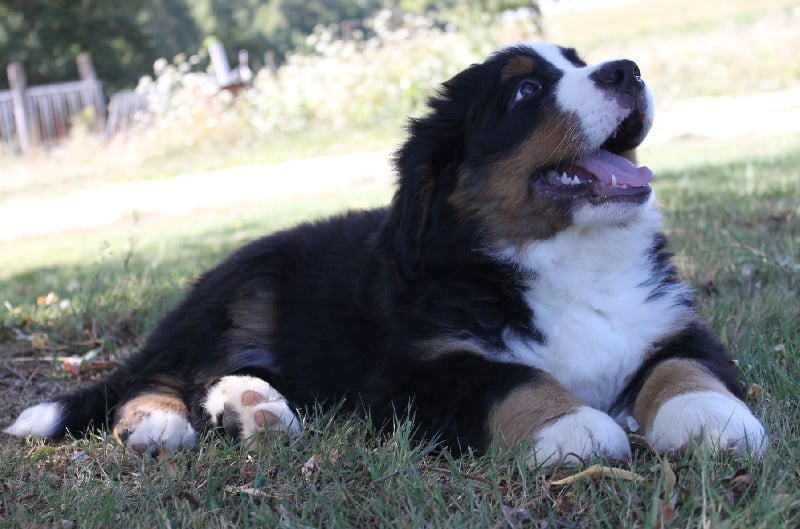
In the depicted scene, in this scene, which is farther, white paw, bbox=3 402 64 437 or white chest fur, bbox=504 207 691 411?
white paw, bbox=3 402 64 437

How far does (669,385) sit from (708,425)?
26 cm

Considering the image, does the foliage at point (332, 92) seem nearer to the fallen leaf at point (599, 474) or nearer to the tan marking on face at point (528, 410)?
the tan marking on face at point (528, 410)

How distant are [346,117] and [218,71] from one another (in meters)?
6.64

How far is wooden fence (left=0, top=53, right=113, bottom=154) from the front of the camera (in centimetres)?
1905

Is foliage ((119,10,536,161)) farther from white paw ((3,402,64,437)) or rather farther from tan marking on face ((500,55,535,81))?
white paw ((3,402,64,437))

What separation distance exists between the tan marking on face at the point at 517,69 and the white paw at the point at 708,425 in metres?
1.25

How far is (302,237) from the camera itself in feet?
11.9

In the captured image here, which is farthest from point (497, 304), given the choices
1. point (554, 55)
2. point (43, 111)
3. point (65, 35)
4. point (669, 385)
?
point (65, 35)

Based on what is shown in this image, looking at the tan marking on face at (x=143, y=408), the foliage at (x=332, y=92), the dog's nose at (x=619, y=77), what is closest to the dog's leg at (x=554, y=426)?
the dog's nose at (x=619, y=77)

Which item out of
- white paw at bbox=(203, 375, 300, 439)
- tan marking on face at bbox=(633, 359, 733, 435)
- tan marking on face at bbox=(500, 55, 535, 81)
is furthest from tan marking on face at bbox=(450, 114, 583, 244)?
white paw at bbox=(203, 375, 300, 439)

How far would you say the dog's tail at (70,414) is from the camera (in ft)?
9.77

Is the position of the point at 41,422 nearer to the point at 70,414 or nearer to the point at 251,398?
the point at 70,414

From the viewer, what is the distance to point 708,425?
222cm

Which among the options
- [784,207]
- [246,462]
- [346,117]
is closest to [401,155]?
[246,462]
